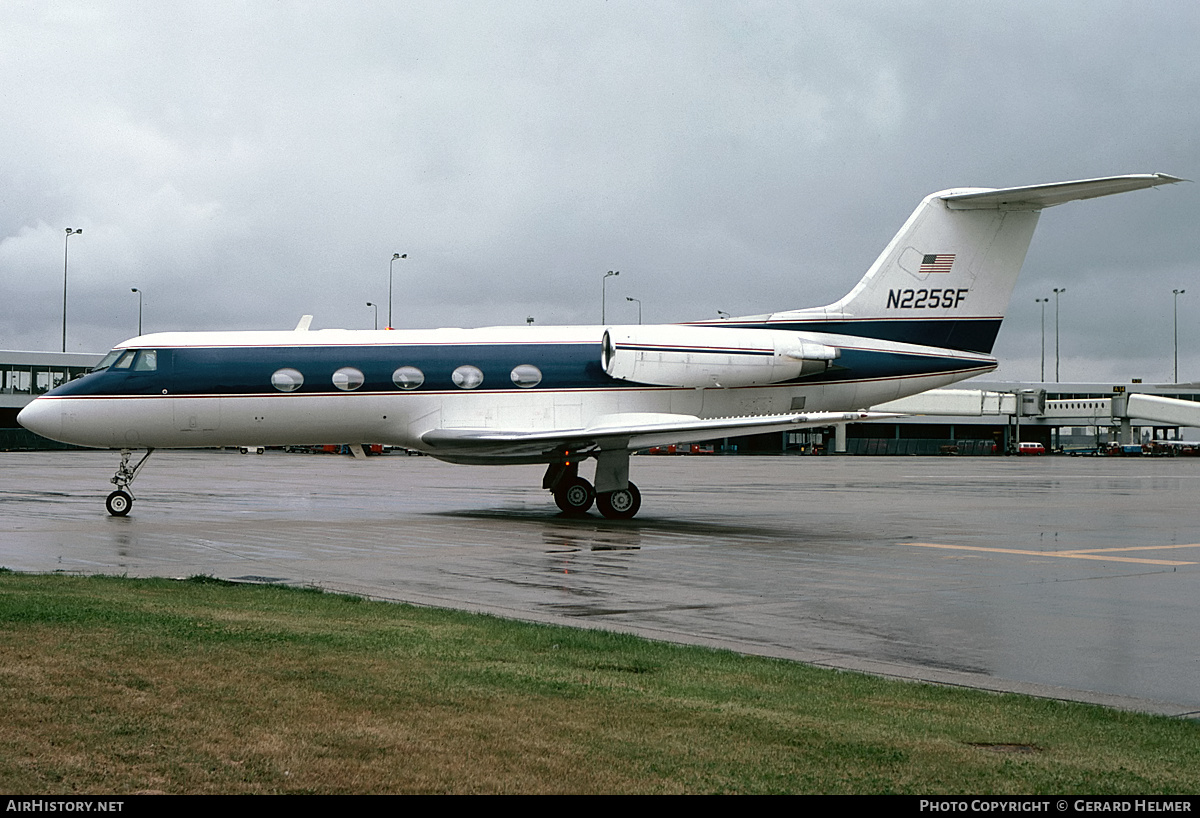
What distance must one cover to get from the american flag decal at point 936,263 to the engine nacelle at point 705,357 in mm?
2540

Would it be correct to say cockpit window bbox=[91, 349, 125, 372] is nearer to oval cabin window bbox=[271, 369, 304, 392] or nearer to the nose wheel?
the nose wheel

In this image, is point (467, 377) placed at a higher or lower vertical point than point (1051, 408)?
lower

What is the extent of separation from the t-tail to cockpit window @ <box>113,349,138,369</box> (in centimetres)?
1342

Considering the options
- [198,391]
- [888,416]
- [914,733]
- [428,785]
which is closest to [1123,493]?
[888,416]

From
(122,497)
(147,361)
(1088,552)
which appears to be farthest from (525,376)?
(1088,552)

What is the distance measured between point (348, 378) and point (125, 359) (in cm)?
432

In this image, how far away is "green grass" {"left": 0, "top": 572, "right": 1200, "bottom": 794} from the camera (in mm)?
4898

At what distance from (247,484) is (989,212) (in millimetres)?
23026

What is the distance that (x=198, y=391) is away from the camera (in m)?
22.3

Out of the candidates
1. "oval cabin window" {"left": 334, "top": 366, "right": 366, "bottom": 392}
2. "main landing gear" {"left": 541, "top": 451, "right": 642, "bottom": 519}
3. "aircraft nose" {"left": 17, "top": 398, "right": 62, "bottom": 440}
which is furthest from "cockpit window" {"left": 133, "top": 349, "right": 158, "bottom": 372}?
"main landing gear" {"left": 541, "top": 451, "right": 642, "bottom": 519}

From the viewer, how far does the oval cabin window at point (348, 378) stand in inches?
889

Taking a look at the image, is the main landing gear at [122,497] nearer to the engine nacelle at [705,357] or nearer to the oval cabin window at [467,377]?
the oval cabin window at [467,377]

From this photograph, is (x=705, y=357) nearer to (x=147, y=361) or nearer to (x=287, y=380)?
(x=287, y=380)

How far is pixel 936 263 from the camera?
77.3 ft
